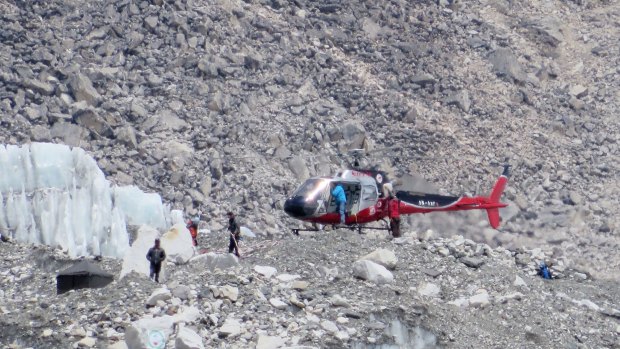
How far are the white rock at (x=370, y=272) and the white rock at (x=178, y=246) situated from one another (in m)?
3.45

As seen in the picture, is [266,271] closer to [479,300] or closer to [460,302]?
[460,302]

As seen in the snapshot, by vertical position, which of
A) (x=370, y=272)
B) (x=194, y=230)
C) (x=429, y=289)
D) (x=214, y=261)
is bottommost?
(x=194, y=230)

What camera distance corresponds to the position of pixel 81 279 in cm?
2516

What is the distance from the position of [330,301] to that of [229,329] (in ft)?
6.95

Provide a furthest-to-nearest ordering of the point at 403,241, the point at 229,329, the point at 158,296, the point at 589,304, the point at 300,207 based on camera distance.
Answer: the point at 300,207 < the point at 403,241 < the point at 589,304 < the point at 158,296 < the point at 229,329

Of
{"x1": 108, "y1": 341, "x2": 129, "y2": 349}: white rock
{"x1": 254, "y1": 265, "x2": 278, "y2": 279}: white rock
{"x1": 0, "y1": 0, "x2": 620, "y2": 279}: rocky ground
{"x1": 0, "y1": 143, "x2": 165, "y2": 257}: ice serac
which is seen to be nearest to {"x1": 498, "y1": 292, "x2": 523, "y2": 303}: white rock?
{"x1": 254, "y1": 265, "x2": 278, "y2": 279}: white rock

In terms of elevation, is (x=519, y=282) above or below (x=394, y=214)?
above

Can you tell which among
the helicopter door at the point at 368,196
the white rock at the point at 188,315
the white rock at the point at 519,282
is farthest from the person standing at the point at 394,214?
the white rock at the point at 188,315

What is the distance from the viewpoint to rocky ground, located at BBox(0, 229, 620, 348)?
22891 mm

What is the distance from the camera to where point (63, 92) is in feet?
133

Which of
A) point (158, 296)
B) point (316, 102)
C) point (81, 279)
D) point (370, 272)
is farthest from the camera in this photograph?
point (316, 102)

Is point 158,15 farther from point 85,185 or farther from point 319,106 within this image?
point 85,185

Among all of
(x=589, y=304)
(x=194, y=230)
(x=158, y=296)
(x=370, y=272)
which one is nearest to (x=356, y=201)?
(x=194, y=230)

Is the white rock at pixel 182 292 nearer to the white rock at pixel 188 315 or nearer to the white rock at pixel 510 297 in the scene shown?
the white rock at pixel 188 315
